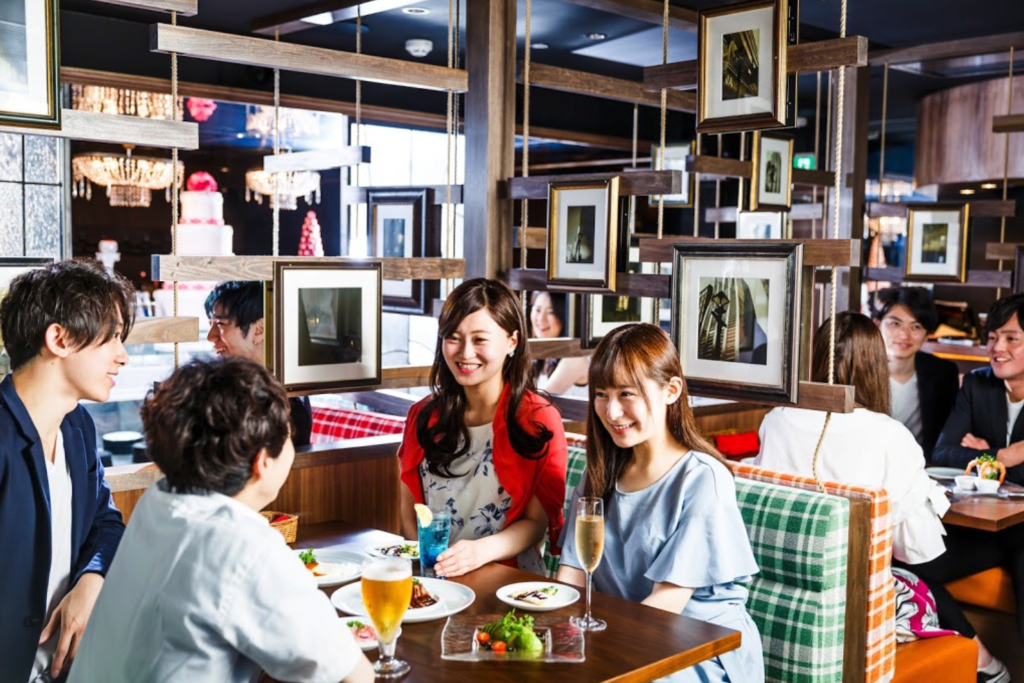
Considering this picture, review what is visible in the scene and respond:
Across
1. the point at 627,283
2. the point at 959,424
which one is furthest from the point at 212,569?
the point at 959,424

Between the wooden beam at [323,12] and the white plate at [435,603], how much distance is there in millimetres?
2176

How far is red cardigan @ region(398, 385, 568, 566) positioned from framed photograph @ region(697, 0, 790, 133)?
1019 millimetres

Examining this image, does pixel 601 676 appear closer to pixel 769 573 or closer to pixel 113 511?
pixel 769 573

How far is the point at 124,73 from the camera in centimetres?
550

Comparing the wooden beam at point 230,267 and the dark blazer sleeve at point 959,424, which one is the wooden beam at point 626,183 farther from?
the dark blazer sleeve at point 959,424

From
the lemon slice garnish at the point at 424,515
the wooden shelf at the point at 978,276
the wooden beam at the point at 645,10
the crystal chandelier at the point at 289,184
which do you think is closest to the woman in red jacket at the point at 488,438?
the lemon slice garnish at the point at 424,515

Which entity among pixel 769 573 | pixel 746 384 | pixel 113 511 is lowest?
pixel 769 573

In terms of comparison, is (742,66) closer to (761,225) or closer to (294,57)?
(294,57)

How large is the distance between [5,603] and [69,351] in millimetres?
488

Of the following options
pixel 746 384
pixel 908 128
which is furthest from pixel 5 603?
pixel 908 128

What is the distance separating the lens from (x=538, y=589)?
218cm

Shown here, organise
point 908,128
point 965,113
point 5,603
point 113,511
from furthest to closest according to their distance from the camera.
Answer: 1. point 908,128
2. point 965,113
3. point 113,511
4. point 5,603

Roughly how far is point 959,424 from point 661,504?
2591 mm

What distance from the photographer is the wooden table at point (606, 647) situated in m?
1.76
